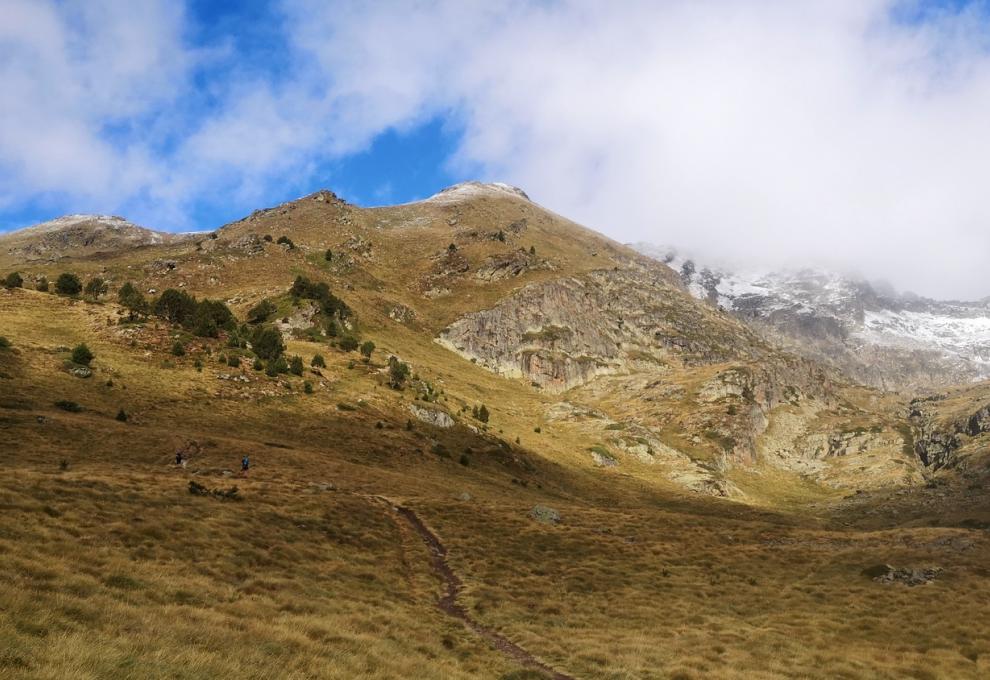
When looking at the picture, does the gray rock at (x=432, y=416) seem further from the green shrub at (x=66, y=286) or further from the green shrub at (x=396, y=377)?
the green shrub at (x=66, y=286)

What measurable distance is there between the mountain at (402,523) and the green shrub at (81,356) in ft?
0.58

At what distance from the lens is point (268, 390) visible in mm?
53469

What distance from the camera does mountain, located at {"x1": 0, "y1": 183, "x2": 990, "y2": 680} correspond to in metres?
15.8

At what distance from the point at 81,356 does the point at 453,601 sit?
3983 centimetres

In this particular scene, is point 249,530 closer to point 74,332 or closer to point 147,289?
point 74,332

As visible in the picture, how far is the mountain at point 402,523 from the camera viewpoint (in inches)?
620

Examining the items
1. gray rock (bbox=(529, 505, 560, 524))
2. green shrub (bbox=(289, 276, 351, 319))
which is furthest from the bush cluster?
gray rock (bbox=(529, 505, 560, 524))

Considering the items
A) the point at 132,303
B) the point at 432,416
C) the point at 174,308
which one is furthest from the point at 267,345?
the point at 432,416

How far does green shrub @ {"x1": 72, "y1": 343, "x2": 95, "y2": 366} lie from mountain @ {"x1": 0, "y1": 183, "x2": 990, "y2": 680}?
0.58ft

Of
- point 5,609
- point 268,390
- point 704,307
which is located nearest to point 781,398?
point 704,307

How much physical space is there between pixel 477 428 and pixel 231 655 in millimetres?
54248

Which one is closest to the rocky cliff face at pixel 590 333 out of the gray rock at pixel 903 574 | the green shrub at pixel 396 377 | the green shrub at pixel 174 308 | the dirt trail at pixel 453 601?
the green shrub at pixel 396 377

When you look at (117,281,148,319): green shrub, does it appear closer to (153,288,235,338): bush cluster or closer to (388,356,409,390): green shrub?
(153,288,235,338): bush cluster

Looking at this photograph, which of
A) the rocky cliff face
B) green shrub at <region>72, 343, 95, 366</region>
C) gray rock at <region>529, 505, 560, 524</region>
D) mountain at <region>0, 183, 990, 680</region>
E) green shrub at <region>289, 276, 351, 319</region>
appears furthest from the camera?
the rocky cliff face
